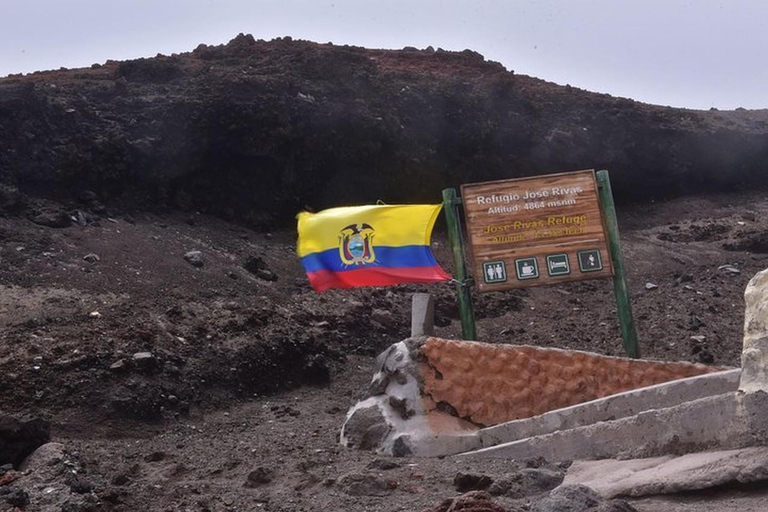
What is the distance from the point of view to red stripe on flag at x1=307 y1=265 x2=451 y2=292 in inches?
297

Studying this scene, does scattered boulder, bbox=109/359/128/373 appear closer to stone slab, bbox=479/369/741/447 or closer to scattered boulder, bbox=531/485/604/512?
stone slab, bbox=479/369/741/447

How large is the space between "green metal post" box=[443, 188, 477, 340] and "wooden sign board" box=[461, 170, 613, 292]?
0.42 feet

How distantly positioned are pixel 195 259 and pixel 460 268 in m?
5.31

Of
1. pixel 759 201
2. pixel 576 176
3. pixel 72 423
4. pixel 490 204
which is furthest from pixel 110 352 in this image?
pixel 759 201

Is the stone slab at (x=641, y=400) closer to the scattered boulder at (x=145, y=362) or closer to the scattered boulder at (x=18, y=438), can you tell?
the scattered boulder at (x=18, y=438)

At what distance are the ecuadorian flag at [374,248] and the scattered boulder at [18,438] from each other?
242 centimetres

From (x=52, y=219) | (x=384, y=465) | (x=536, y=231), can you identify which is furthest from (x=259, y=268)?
(x=384, y=465)

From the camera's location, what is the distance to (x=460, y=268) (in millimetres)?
7324

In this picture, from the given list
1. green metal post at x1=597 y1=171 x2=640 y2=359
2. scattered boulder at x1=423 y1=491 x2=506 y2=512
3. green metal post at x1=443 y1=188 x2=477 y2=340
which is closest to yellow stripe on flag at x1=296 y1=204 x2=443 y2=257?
green metal post at x1=443 y1=188 x2=477 y2=340

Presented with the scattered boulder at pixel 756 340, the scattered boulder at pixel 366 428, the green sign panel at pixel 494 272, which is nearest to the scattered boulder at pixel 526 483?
the scattered boulder at pixel 756 340

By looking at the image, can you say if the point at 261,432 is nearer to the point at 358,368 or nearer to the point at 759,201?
the point at 358,368

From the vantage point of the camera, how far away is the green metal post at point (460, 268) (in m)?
7.35

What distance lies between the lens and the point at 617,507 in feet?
11.7

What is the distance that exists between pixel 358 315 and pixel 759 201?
1217 centimetres
